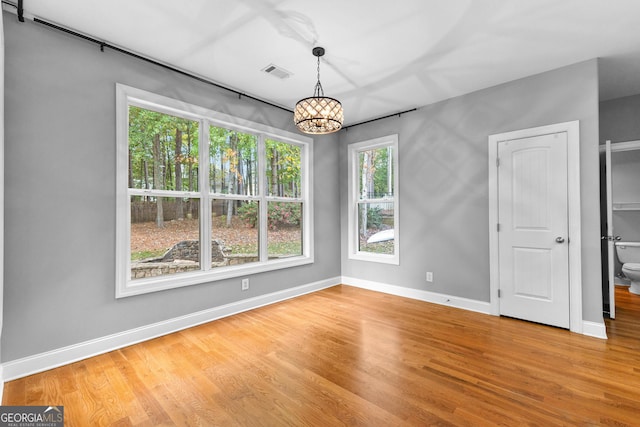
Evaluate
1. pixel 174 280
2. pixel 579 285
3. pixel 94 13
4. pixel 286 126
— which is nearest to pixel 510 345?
pixel 579 285

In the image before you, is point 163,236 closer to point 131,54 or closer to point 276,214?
point 276,214

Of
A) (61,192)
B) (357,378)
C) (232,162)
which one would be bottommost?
(357,378)

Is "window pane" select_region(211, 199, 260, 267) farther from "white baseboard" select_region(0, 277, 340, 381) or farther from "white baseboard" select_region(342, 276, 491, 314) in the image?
"white baseboard" select_region(342, 276, 491, 314)

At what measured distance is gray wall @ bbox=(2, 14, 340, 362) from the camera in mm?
2193

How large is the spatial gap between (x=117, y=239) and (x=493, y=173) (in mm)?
4069

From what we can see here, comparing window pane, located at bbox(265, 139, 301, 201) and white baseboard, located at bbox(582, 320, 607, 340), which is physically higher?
window pane, located at bbox(265, 139, 301, 201)

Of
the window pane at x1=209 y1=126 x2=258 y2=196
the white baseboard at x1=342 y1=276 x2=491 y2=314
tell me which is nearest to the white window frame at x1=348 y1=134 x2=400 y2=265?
the white baseboard at x1=342 y1=276 x2=491 y2=314

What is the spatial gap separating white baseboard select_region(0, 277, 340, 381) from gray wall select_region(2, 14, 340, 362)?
0.06 meters

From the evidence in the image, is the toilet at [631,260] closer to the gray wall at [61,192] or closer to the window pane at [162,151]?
the window pane at [162,151]

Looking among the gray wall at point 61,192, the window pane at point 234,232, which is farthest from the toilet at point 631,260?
the gray wall at point 61,192

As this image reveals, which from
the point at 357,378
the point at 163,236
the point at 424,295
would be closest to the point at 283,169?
the point at 163,236

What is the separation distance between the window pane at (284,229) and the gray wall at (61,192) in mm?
1626

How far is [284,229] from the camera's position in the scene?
4359mm

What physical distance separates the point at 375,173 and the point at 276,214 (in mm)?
1768
